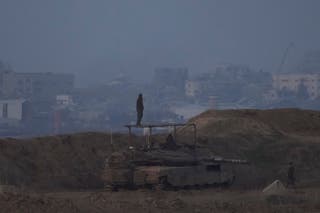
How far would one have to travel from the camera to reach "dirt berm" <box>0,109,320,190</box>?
37375 millimetres

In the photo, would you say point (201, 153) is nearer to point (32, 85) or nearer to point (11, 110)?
point (11, 110)

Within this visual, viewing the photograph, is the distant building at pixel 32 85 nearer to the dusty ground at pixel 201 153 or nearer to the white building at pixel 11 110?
the white building at pixel 11 110

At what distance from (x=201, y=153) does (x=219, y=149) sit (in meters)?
9.58

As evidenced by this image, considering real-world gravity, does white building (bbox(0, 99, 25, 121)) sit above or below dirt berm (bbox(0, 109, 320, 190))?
above

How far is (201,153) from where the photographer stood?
35500 millimetres

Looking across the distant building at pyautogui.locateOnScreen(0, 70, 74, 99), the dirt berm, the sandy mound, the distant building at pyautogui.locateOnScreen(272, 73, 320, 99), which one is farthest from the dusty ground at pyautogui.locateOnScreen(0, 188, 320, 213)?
the distant building at pyautogui.locateOnScreen(272, 73, 320, 99)

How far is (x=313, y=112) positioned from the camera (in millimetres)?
58281

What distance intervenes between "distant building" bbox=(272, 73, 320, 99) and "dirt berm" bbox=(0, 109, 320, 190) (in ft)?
236

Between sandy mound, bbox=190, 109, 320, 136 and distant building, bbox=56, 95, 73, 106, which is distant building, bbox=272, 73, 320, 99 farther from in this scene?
sandy mound, bbox=190, 109, 320, 136

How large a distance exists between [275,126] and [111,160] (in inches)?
934

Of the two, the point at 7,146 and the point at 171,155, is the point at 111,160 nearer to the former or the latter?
the point at 171,155

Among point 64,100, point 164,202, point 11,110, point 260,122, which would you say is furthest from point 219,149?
point 64,100

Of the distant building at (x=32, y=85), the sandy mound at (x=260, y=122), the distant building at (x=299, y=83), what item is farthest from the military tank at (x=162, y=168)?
the distant building at (x=299, y=83)

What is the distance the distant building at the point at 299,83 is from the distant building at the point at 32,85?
30322 millimetres
